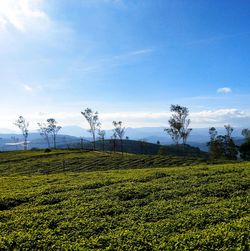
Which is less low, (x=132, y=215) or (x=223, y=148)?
(x=223, y=148)

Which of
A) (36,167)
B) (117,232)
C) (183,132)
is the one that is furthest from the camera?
(183,132)

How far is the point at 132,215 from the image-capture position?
1817cm

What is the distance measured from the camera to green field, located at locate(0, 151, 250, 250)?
46.3 feet

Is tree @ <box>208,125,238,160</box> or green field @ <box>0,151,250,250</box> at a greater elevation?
tree @ <box>208,125,238,160</box>

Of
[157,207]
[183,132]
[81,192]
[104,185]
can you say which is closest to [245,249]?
[157,207]

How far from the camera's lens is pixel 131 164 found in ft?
205

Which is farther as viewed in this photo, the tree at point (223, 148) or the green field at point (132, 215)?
the tree at point (223, 148)

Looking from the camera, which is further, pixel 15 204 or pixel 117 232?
pixel 15 204

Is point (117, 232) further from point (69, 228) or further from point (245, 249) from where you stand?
point (245, 249)

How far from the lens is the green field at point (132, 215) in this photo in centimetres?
1411

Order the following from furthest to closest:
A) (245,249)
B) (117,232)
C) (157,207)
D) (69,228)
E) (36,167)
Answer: (36,167) → (157,207) → (69,228) → (117,232) → (245,249)

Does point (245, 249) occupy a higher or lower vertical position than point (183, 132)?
lower

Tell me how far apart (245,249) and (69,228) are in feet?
28.3

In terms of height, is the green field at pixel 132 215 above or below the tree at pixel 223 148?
below
